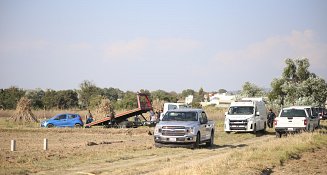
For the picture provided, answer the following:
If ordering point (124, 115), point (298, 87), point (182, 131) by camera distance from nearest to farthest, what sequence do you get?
point (182, 131), point (124, 115), point (298, 87)

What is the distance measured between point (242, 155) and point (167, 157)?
115 inches

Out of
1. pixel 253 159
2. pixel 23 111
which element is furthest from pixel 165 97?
pixel 253 159

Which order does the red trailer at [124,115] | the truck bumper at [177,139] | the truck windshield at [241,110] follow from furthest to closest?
the red trailer at [124,115]
the truck windshield at [241,110]
the truck bumper at [177,139]

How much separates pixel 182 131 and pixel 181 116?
167 centimetres

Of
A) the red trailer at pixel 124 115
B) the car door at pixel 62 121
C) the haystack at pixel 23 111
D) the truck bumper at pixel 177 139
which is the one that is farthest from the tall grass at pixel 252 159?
the haystack at pixel 23 111

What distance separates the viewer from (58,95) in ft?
342

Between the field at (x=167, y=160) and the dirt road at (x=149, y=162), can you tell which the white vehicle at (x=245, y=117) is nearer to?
the field at (x=167, y=160)

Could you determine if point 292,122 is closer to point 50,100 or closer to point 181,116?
point 181,116

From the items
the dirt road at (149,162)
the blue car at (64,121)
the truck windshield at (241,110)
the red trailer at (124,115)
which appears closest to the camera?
the dirt road at (149,162)

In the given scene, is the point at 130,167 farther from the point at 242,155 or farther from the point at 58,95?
the point at 58,95

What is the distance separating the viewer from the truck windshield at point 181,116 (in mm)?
23625

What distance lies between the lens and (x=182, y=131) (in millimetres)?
22297

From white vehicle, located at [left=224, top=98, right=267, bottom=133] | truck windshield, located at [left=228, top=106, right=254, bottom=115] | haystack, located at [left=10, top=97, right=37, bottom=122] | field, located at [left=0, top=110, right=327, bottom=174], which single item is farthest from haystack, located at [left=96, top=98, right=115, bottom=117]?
field, located at [left=0, top=110, right=327, bottom=174]

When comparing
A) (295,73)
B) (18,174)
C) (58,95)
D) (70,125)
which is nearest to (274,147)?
(18,174)
